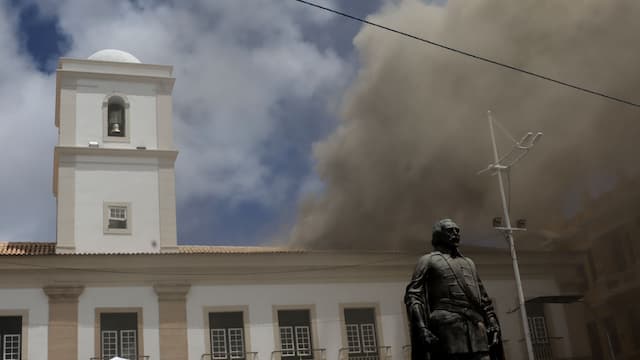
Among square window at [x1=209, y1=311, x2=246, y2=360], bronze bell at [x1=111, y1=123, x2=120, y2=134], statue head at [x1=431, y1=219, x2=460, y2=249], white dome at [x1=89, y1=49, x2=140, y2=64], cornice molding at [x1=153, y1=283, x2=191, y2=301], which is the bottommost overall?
statue head at [x1=431, y1=219, x2=460, y2=249]

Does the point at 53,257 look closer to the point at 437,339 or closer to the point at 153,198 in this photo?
the point at 153,198

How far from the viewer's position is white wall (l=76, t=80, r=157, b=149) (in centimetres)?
3061

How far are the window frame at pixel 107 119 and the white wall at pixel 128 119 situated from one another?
75mm

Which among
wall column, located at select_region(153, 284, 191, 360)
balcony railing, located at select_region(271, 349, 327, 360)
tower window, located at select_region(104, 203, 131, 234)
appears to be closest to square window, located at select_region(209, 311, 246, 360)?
wall column, located at select_region(153, 284, 191, 360)

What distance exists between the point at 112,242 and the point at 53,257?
9.20 feet

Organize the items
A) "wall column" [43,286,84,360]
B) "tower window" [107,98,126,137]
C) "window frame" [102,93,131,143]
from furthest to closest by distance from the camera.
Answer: "tower window" [107,98,126,137], "window frame" [102,93,131,143], "wall column" [43,286,84,360]

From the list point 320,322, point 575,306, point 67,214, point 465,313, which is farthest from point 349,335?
point 465,313

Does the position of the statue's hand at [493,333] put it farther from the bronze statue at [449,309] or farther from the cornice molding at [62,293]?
the cornice molding at [62,293]

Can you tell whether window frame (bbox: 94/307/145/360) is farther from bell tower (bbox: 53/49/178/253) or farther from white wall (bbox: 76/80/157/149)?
white wall (bbox: 76/80/157/149)

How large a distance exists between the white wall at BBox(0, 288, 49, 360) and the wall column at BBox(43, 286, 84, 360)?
0.55 feet

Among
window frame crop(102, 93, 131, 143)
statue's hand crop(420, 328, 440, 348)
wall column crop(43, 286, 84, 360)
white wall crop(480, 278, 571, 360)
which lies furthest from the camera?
window frame crop(102, 93, 131, 143)

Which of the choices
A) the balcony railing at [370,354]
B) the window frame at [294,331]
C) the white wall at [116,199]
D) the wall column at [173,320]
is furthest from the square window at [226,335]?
the white wall at [116,199]

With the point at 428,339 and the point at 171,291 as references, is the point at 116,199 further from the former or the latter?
the point at 428,339

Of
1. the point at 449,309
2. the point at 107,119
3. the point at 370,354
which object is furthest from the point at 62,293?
→ the point at 449,309
